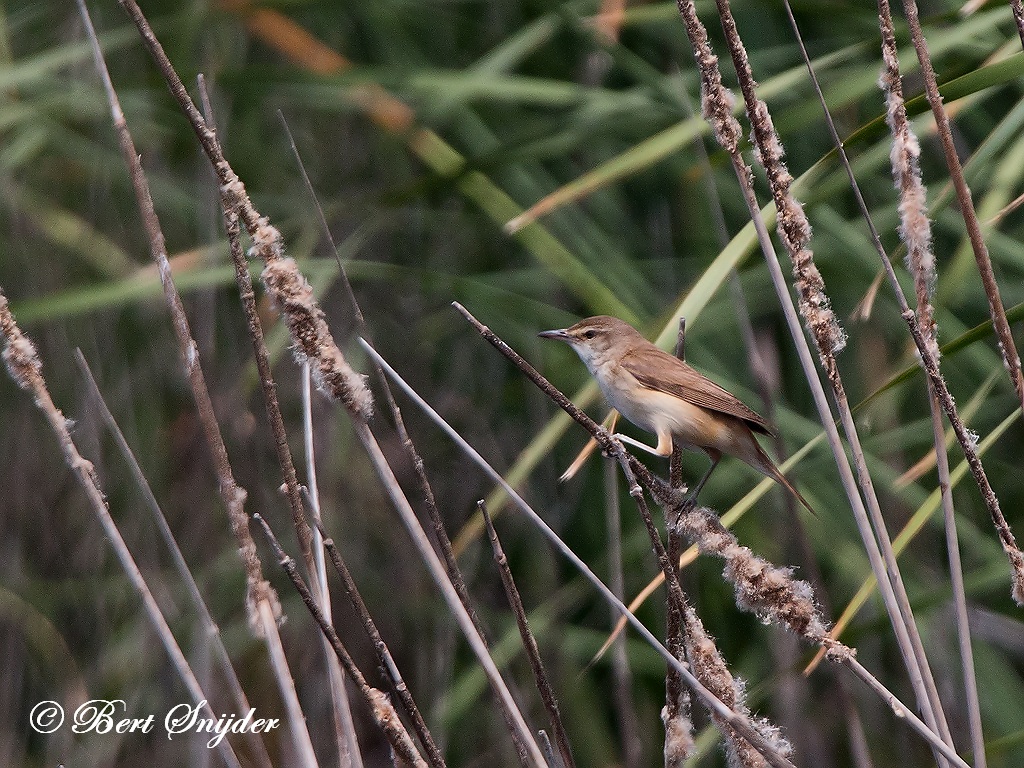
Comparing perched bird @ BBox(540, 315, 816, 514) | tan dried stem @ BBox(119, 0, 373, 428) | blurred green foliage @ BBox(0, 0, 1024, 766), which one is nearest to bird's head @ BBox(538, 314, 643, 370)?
perched bird @ BBox(540, 315, 816, 514)

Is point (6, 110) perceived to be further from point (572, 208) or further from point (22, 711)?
point (22, 711)

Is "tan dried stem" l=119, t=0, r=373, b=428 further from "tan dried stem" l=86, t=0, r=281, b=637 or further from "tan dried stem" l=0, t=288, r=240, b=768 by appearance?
"tan dried stem" l=0, t=288, r=240, b=768

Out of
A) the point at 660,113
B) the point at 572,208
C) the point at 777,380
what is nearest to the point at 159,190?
the point at 572,208

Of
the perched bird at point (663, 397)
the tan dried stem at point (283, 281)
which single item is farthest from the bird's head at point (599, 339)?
the tan dried stem at point (283, 281)

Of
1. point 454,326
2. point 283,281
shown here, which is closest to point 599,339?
point 454,326

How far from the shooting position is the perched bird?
2.55 meters

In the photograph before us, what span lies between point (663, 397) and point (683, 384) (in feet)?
0.20

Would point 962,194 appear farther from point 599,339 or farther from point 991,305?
point 599,339

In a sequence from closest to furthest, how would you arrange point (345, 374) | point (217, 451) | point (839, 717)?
point (345, 374) → point (217, 451) → point (839, 717)

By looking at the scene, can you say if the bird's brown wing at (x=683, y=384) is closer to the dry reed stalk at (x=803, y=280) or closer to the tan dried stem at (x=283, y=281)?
the dry reed stalk at (x=803, y=280)

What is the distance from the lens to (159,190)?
3.33m

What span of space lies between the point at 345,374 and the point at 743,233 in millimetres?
781

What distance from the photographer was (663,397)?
272 centimetres

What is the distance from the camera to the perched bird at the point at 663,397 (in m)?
2.55
